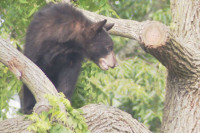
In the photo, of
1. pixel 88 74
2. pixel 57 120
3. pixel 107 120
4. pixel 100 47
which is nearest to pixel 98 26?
pixel 100 47

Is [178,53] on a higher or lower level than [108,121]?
higher

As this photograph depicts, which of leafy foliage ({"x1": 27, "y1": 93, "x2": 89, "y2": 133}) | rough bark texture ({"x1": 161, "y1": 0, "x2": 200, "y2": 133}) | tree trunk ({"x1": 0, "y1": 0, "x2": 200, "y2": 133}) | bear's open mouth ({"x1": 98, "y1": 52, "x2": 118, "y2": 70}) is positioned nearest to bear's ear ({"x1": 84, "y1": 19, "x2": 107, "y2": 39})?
tree trunk ({"x1": 0, "y1": 0, "x2": 200, "y2": 133})

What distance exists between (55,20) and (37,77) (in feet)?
7.40

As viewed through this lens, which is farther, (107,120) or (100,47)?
(100,47)

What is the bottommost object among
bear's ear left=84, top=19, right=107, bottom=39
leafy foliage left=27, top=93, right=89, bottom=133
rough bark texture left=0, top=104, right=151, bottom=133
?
rough bark texture left=0, top=104, right=151, bottom=133

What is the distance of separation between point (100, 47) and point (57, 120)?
2318 mm

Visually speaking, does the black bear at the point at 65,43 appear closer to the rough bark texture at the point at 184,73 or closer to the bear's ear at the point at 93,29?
the bear's ear at the point at 93,29

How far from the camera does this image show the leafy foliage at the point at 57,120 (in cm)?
389

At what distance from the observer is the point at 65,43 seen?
6.21m

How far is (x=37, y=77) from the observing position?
4.14m

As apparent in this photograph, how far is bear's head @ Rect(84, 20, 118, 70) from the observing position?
6230mm

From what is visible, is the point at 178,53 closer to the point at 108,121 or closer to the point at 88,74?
the point at 108,121

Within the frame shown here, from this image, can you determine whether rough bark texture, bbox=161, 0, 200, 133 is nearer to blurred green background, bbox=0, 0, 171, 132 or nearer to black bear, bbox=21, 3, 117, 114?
blurred green background, bbox=0, 0, 171, 132

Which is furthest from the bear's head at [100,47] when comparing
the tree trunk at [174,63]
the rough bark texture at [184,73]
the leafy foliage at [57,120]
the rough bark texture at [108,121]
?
the leafy foliage at [57,120]
